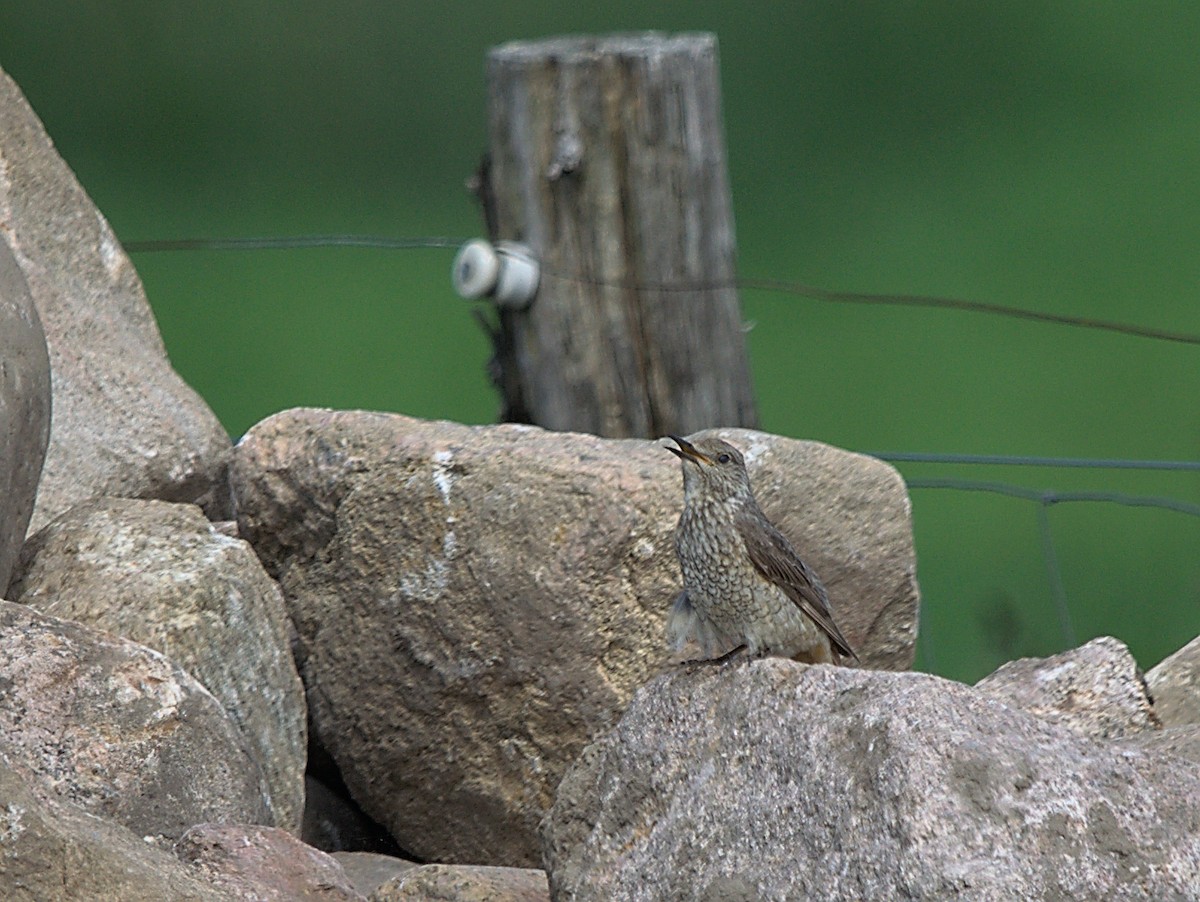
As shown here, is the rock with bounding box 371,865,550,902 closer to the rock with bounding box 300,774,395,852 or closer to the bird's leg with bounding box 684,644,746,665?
the bird's leg with bounding box 684,644,746,665

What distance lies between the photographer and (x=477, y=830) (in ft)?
10.8

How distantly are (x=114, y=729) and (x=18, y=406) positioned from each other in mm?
551

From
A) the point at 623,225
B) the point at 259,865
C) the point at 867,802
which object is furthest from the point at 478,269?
the point at 867,802

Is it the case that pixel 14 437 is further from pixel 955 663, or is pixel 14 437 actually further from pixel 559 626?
pixel 955 663

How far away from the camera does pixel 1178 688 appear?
3.01m

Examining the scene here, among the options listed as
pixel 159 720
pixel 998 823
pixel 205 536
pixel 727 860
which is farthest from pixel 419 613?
pixel 998 823

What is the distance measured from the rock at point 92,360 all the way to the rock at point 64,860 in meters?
1.27

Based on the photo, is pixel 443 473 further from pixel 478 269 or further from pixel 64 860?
pixel 64 860

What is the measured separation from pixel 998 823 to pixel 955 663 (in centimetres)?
643

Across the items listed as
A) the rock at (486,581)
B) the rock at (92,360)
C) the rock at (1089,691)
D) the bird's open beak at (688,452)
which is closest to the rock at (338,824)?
the rock at (486,581)

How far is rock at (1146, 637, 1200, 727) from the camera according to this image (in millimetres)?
2953

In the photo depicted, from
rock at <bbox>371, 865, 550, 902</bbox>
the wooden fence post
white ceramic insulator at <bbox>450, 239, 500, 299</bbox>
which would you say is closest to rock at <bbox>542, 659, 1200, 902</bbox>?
rock at <bbox>371, 865, 550, 902</bbox>

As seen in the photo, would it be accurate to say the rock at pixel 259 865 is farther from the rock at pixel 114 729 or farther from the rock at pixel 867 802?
the rock at pixel 867 802

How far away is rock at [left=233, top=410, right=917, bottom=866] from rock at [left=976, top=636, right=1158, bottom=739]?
40 centimetres
